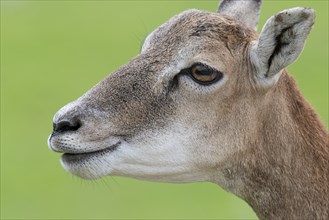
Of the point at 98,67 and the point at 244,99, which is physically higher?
the point at 98,67

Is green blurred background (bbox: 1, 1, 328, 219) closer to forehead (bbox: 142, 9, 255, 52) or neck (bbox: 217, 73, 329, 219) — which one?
forehead (bbox: 142, 9, 255, 52)

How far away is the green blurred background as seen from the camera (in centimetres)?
2105

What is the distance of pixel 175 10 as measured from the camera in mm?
33250

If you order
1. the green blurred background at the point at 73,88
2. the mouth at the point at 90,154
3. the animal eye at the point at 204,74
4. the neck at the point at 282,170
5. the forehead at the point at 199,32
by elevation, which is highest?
the green blurred background at the point at 73,88

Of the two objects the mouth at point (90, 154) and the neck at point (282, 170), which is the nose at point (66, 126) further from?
the neck at point (282, 170)

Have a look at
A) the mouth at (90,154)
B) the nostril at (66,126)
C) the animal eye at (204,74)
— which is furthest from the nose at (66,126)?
the animal eye at (204,74)

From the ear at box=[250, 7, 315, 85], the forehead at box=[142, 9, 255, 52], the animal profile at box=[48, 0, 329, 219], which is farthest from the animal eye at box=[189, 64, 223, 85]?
the ear at box=[250, 7, 315, 85]

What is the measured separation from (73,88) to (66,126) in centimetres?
1629

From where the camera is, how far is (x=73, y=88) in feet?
90.1

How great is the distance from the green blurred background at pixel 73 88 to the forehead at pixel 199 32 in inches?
91.4

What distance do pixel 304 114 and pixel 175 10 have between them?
70.4ft

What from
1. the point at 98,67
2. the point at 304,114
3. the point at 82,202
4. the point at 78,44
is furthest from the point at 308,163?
the point at 78,44

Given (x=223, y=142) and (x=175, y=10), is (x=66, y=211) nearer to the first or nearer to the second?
(x=223, y=142)

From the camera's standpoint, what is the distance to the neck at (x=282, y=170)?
1169 centimetres
